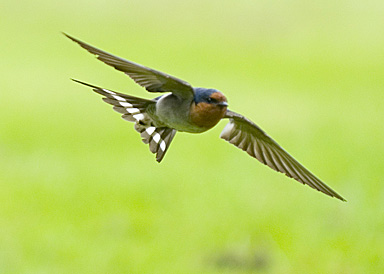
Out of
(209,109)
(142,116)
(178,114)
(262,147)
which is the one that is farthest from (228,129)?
(209,109)

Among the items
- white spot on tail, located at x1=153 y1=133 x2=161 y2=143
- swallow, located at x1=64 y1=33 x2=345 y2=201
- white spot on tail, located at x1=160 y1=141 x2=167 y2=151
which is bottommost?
white spot on tail, located at x1=160 y1=141 x2=167 y2=151

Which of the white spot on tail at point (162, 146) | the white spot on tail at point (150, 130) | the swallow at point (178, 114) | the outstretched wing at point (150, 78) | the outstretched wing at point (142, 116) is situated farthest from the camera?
the white spot on tail at point (150, 130)

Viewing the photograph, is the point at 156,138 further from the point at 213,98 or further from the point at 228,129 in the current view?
the point at 213,98

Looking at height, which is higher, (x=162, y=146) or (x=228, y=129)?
(x=228, y=129)

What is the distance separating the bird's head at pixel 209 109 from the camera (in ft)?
11.3

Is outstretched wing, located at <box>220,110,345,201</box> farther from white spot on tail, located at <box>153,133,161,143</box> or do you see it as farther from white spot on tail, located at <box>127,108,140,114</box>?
white spot on tail, located at <box>127,108,140,114</box>

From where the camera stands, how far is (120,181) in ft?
24.5

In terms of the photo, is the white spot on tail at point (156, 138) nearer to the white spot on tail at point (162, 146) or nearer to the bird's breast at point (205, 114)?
the white spot on tail at point (162, 146)

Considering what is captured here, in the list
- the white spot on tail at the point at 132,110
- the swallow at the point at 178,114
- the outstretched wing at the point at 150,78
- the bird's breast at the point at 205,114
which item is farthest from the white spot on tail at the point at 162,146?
the bird's breast at the point at 205,114

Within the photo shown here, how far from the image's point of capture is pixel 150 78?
139 inches

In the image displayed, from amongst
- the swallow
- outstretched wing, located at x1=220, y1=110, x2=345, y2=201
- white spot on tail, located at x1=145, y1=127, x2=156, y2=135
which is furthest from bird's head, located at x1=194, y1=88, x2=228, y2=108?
white spot on tail, located at x1=145, y1=127, x2=156, y2=135

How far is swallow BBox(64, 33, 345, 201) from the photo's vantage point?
343 centimetres

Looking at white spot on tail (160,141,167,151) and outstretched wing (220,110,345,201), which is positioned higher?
outstretched wing (220,110,345,201)

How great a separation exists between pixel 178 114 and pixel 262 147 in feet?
2.81
